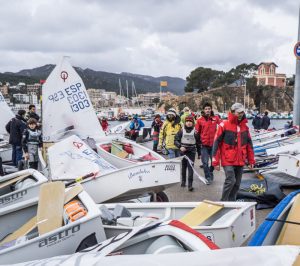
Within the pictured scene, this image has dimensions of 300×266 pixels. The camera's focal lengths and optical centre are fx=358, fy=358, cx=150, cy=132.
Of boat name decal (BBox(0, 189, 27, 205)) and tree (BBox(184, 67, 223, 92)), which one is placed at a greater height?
tree (BBox(184, 67, 223, 92))

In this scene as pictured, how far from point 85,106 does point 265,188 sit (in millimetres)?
4524

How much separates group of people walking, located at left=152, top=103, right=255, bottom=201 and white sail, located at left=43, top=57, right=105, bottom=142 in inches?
75.6

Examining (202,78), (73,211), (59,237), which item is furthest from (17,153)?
(202,78)

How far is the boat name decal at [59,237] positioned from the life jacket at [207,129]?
180 inches

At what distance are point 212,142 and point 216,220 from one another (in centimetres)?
354

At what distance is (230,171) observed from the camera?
17.9 ft

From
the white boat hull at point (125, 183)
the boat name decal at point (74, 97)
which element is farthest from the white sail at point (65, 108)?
the white boat hull at point (125, 183)

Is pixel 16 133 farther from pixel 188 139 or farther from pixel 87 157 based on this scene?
pixel 188 139

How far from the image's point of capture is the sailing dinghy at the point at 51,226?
309 centimetres

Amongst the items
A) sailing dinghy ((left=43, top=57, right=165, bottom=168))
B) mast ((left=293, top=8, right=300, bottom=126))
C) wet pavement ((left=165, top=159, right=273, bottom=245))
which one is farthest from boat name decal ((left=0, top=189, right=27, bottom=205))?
mast ((left=293, top=8, right=300, bottom=126))

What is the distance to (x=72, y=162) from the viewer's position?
6047 mm

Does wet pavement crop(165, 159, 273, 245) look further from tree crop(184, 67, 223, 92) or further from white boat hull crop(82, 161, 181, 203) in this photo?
tree crop(184, 67, 223, 92)

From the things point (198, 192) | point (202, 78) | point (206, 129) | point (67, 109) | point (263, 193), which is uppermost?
point (202, 78)

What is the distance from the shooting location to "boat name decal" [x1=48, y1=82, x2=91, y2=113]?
841 cm
